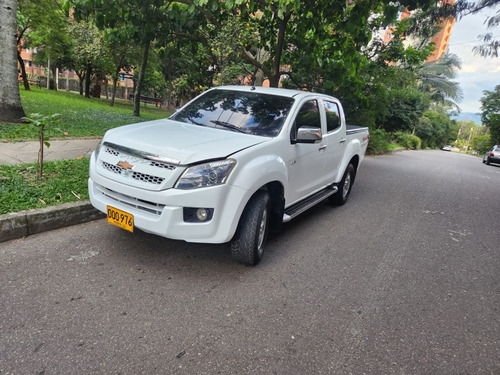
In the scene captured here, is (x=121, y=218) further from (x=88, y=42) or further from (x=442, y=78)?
(x=442, y=78)

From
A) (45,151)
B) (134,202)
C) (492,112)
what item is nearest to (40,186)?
(134,202)

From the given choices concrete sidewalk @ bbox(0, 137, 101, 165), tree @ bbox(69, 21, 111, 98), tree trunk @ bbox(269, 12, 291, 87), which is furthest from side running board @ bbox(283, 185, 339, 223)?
tree @ bbox(69, 21, 111, 98)

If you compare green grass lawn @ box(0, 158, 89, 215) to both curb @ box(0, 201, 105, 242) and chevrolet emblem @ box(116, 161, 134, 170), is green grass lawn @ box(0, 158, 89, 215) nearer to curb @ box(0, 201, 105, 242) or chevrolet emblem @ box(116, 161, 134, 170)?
curb @ box(0, 201, 105, 242)

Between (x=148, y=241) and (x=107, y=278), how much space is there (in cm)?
79

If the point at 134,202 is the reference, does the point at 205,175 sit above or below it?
above

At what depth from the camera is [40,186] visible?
4422mm

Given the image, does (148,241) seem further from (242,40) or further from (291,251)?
(242,40)

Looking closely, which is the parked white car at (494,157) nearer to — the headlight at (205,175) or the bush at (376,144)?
the bush at (376,144)

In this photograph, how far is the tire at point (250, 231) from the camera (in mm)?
3182

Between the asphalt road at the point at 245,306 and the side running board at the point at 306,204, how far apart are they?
42 cm

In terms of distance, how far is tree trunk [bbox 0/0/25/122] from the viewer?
24.4 ft

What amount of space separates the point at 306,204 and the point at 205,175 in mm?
1879

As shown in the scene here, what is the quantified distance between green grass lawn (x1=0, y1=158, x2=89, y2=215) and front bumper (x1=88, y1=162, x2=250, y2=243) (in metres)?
1.48

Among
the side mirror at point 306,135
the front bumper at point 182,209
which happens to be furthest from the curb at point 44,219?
the side mirror at point 306,135
